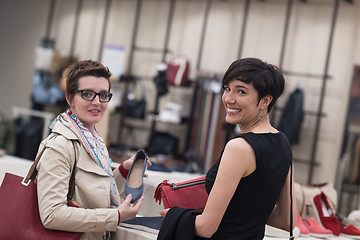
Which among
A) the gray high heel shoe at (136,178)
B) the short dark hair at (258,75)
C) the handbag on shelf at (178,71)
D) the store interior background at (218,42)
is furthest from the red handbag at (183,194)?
the handbag on shelf at (178,71)

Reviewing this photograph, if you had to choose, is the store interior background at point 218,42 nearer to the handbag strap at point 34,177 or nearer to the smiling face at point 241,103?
the handbag strap at point 34,177

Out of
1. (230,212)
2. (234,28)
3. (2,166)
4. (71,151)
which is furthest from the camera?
(234,28)

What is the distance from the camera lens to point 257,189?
161 centimetres

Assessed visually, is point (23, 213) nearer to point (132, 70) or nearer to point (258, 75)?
point (258, 75)

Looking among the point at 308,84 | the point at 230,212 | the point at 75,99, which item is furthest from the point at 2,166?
the point at 308,84

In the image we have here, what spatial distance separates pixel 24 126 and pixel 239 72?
22.5ft

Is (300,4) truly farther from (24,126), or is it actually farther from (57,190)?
(57,190)

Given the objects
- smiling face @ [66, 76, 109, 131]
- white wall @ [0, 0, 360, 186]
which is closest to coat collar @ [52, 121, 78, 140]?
smiling face @ [66, 76, 109, 131]

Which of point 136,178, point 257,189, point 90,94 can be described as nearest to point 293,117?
point 136,178

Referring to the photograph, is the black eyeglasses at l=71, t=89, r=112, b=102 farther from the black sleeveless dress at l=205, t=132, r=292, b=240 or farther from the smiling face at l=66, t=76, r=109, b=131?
the black sleeveless dress at l=205, t=132, r=292, b=240

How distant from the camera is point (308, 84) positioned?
7699 millimetres

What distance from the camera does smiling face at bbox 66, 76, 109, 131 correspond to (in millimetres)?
1900

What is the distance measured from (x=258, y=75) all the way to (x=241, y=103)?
0.37ft

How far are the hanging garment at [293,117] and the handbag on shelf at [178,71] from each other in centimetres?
171
